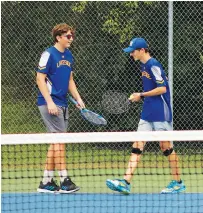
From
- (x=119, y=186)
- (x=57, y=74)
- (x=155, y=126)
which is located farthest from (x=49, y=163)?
(x=155, y=126)

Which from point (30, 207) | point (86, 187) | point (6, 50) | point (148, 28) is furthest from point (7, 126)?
point (30, 207)

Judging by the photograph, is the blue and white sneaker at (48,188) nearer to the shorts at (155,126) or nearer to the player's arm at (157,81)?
the shorts at (155,126)

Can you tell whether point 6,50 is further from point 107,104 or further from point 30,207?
point 30,207

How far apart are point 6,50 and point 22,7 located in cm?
54

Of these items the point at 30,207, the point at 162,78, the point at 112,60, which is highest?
the point at 112,60

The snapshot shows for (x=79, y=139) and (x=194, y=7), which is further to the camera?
(x=194, y=7)

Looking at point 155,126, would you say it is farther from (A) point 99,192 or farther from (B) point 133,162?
(A) point 99,192

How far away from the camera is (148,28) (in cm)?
1085

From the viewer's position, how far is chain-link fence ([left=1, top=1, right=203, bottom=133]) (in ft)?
35.2

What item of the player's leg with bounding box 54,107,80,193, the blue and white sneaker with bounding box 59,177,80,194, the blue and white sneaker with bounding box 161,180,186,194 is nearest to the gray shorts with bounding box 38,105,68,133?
the player's leg with bounding box 54,107,80,193

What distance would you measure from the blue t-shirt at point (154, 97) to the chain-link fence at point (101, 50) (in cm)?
301

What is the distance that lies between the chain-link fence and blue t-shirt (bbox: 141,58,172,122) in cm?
301

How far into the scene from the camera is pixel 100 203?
22.4 feet

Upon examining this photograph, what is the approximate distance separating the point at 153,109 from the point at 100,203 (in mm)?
1129
